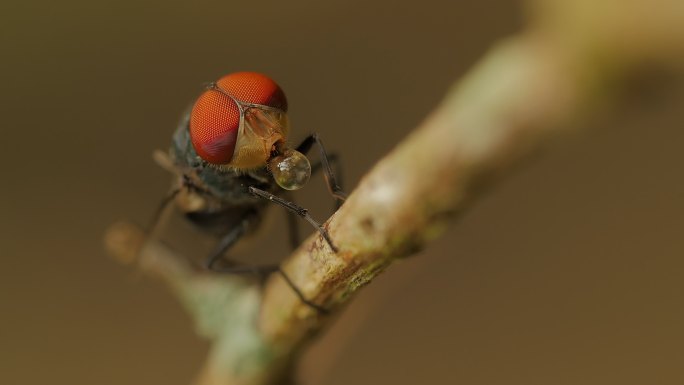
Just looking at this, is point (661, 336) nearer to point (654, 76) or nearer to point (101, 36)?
point (654, 76)

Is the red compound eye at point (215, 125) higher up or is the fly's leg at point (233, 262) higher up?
the red compound eye at point (215, 125)

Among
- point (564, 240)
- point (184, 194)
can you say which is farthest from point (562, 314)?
point (184, 194)

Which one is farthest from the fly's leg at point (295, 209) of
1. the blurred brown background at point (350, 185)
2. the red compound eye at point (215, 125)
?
the blurred brown background at point (350, 185)

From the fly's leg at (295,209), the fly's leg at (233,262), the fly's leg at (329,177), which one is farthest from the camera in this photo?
the fly's leg at (233,262)

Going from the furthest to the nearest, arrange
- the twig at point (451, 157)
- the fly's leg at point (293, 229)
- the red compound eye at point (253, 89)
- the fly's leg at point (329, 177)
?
the fly's leg at point (293, 229)
the red compound eye at point (253, 89)
the fly's leg at point (329, 177)
the twig at point (451, 157)

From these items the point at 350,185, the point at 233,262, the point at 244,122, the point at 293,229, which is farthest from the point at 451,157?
the point at 350,185

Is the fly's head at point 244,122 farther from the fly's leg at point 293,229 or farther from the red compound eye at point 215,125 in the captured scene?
the fly's leg at point 293,229

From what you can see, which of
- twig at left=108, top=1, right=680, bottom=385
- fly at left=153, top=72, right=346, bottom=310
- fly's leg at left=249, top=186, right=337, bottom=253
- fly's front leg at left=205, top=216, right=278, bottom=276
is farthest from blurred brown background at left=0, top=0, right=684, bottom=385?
twig at left=108, top=1, right=680, bottom=385

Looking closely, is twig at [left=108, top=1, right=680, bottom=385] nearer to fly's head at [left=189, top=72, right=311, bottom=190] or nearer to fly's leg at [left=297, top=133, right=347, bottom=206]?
fly's leg at [left=297, top=133, right=347, bottom=206]
